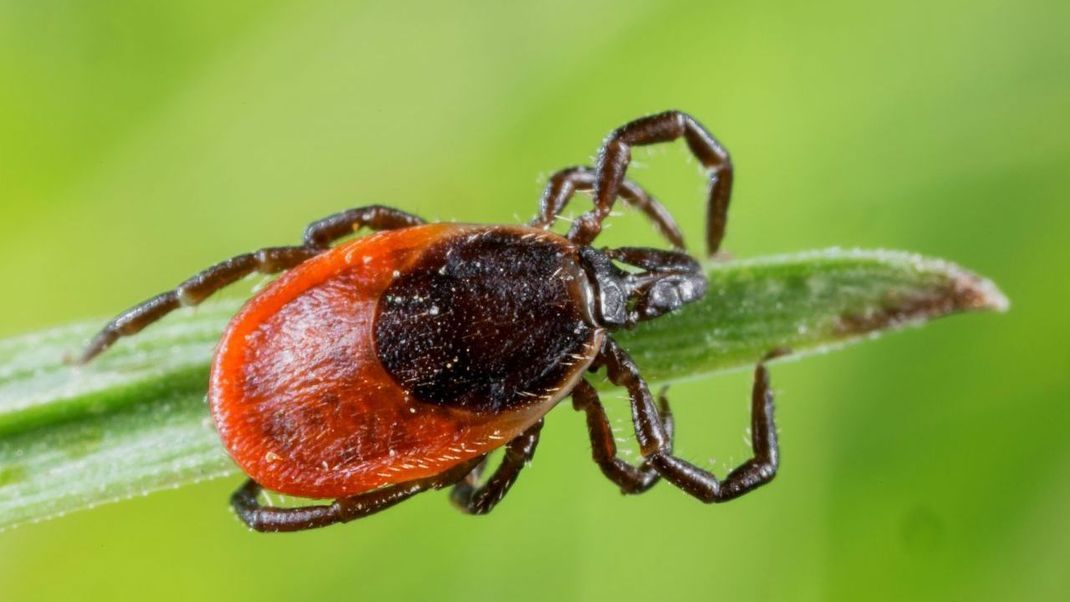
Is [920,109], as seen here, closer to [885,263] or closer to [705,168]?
[705,168]

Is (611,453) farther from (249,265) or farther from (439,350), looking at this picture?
(249,265)

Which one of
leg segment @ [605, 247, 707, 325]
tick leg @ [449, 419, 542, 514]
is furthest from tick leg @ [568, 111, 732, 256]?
tick leg @ [449, 419, 542, 514]

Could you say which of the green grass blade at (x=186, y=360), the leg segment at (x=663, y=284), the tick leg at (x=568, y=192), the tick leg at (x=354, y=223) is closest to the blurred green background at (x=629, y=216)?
the tick leg at (x=568, y=192)

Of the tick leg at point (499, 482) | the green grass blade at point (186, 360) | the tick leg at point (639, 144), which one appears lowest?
the tick leg at point (499, 482)

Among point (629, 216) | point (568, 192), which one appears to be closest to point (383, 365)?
point (568, 192)

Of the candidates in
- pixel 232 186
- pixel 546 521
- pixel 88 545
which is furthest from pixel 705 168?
pixel 88 545

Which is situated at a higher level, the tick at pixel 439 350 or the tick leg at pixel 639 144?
the tick leg at pixel 639 144

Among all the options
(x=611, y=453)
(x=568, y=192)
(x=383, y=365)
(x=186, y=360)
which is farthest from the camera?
(x=568, y=192)

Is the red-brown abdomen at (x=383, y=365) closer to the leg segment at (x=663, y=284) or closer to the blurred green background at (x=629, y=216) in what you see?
the leg segment at (x=663, y=284)
